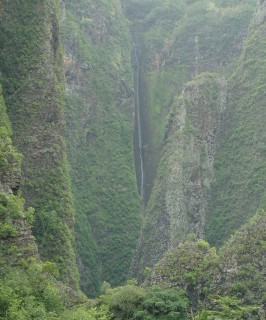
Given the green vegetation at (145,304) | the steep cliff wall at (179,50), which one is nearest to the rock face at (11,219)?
the green vegetation at (145,304)

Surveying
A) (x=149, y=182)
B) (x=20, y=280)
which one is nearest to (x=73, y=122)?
(x=149, y=182)

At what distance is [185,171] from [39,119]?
2238cm

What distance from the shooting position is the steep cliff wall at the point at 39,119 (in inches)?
1410

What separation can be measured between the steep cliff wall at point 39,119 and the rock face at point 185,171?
55.2 feet

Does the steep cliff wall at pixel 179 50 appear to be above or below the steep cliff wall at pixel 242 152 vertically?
above

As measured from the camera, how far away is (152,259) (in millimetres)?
51750

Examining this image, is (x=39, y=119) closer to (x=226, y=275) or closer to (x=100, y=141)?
(x=226, y=275)

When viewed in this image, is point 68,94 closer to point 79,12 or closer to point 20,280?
point 79,12

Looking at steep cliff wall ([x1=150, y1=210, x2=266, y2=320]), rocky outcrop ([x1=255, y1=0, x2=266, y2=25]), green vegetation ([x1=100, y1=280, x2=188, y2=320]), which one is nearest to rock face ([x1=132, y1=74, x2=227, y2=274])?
rocky outcrop ([x1=255, y1=0, x2=266, y2=25])

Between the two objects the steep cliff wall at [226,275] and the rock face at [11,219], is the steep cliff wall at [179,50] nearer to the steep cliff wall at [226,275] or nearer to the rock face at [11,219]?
the steep cliff wall at [226,275]

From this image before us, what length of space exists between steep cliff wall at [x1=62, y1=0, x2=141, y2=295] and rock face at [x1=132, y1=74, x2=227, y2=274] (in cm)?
520

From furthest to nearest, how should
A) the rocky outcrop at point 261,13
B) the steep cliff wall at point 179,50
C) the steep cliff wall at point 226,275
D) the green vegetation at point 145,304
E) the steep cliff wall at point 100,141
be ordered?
1. the steep cliff wall at point 179,50
2. the rocky outcrop at point 261,13
3. the steep cliff wall at point 100,141
4. the steep cliff wall at point 226,275
5. the green vegetation at point 145,304

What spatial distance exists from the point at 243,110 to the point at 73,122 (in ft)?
66.1

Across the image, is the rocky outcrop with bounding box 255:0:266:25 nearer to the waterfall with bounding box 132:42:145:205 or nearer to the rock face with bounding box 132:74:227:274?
the rock face with bounding box 132:74:227:274
